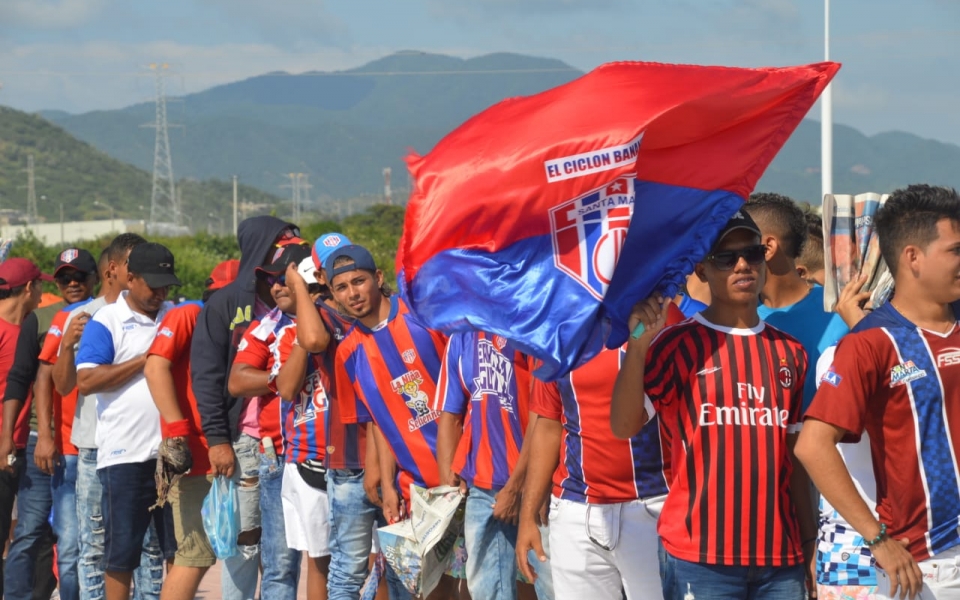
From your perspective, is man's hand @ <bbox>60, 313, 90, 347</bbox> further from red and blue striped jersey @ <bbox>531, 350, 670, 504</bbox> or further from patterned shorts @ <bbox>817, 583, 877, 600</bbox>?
patterned shorts @ <bbox>817, 583, 877, 600</bbox>

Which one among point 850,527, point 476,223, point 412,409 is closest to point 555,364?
point 476,223

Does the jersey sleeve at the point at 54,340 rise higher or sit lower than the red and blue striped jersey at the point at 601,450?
higher

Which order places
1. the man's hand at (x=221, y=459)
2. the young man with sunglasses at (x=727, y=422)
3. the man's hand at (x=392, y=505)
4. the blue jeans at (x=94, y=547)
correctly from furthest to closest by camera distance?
1. the blue jeans at (x=94, y=547)
2. the man's hand at (x=221, y=459)
3. the man's hand at (x=392, y=505)
4. the young man with sunglasses at (x=727, y=422)

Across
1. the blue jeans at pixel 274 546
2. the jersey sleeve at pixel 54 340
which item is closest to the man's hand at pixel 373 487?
the blue jeans at pixel 274 546

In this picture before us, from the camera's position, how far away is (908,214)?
417cm

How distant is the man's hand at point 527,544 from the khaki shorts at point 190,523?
2669mm

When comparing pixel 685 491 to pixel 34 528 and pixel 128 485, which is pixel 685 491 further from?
pixel 34 528

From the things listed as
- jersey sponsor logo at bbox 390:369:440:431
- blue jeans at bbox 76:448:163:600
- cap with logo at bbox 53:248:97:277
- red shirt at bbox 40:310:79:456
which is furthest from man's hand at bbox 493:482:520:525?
cap with logo at bbox 53:248:97:277

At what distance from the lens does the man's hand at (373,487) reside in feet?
21.7

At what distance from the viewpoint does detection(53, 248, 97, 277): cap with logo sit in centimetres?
879

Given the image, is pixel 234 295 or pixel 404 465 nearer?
pixel 404 465

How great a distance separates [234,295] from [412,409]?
5.23ft

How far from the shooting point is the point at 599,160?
13.4ft

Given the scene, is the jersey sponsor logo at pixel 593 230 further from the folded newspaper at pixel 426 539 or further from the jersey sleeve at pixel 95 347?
the jersey sleeve at pixel 95 347
